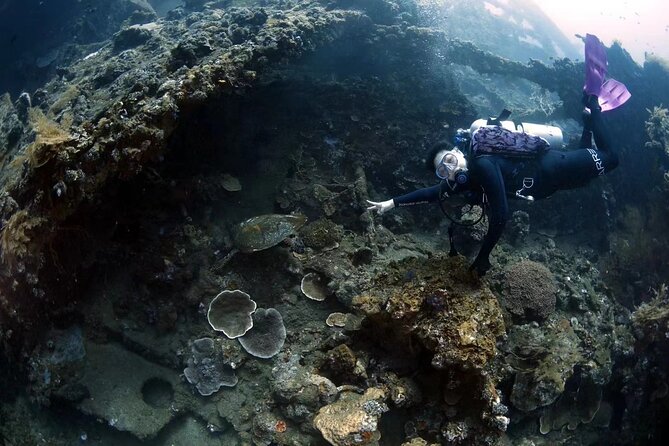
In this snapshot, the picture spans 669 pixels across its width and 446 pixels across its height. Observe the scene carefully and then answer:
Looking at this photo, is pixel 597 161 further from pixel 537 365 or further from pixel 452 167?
pixel 537 365

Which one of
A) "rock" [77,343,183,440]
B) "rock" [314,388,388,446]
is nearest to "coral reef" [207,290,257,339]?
"rock" [77,343,183,440]

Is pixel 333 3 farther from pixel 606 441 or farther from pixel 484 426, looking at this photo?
pixel 606 441

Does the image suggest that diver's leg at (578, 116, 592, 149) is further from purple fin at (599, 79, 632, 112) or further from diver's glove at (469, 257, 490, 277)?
diver's glove at (469, 257, 490, 277)

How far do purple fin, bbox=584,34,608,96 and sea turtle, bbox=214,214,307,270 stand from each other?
487 cm

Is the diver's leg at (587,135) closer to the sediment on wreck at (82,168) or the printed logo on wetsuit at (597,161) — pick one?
the printed logo on wetsuit at (597,161)

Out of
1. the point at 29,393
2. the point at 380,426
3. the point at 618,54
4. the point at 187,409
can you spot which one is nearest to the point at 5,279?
the point at 29,393

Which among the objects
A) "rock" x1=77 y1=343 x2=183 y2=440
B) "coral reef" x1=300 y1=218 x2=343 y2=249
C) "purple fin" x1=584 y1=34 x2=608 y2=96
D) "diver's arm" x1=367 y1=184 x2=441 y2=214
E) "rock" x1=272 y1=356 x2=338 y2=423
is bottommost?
"rock" x1=77 y1=343 x2=183 y2=440

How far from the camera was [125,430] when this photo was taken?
4707 mm

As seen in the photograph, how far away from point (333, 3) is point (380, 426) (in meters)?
10.6

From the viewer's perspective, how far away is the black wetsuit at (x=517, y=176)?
4.43 m

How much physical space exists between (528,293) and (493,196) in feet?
8.31

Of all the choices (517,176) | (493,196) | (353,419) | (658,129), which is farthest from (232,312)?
(658,129)

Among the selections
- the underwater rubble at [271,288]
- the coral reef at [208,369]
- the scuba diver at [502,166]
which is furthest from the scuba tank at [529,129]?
the coral reef at [208,369]

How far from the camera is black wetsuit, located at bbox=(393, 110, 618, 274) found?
4430 millimetres
